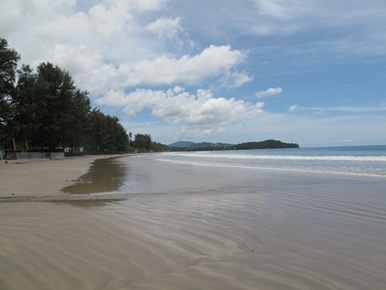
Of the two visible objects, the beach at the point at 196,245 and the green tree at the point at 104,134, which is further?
the green tree at the point at 104,134

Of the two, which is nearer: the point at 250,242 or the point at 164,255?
the point at 164,255

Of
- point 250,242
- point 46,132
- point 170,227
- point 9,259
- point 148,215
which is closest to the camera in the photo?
point 9,259

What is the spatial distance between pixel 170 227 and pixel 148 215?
133cm

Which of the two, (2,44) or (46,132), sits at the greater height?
(2,44)

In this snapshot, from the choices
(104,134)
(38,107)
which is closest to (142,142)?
(104,134)

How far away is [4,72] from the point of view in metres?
46.6

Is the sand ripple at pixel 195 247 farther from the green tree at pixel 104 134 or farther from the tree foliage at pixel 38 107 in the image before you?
the green tree at pixel 104 134

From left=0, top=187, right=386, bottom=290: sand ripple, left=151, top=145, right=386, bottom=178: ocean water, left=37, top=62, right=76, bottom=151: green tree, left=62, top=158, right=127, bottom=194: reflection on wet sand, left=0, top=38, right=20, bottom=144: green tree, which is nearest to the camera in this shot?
left=0, top=187, right=386, bottom=290: sand ripple

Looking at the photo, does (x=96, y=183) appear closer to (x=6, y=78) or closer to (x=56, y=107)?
(x=6, y=78)

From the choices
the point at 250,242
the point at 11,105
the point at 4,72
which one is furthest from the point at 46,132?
the point at 250,242

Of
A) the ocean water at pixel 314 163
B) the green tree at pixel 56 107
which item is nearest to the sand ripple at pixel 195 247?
the ocean water at pixel 314 163

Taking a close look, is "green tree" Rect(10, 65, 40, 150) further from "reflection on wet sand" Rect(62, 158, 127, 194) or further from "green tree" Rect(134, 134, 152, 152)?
"green tree" Rect(134, 134, 152, 152)

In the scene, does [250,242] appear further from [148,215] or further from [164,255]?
[148,215]

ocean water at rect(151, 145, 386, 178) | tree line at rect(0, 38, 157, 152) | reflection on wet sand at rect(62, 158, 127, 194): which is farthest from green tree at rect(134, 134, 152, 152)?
reflection on wet sand at rect(62, 158, 127, 194)
